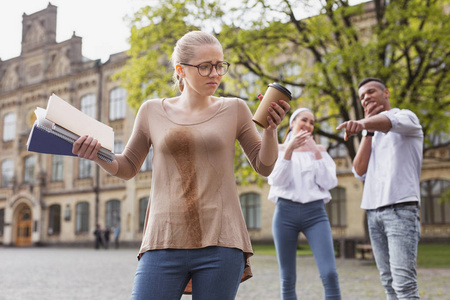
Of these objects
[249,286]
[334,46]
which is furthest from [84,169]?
[249,286]

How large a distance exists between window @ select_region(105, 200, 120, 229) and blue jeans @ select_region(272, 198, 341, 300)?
3204 centimetres

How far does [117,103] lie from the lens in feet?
121

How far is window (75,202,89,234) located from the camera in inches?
1465

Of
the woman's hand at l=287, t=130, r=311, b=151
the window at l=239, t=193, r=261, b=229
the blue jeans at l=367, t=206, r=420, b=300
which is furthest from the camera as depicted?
the window at l=239, t=193, r=261, b=229

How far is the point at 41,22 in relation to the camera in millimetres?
43156

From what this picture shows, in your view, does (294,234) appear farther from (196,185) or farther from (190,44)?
(190,44)

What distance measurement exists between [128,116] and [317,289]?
28463 millimetres

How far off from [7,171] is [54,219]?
7.32 meters

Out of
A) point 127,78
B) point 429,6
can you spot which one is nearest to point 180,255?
point 429,6

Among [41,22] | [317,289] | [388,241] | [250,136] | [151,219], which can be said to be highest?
[41,22]

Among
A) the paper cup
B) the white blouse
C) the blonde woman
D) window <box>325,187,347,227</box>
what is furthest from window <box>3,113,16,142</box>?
→ the paper cup

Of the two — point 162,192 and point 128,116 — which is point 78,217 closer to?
point 128,116

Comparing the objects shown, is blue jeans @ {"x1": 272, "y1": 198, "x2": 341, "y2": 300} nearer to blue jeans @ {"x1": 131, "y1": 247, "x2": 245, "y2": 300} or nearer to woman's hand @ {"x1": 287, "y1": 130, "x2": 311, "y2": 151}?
woman's hand @ {"x1": 287, "y1": 130, "x2": 311, "y2": 151}

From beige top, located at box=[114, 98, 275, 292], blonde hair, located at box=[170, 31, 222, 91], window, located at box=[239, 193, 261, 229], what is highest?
blonde hair, located at box=[170, 31, 222, 91]
